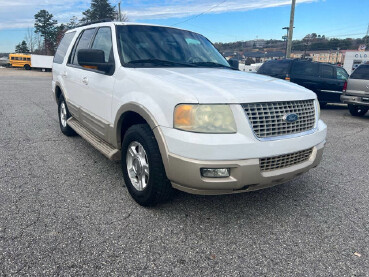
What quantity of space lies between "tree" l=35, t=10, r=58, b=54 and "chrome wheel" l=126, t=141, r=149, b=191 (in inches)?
3166

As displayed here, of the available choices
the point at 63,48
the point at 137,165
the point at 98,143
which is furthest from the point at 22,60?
the point at 137,165

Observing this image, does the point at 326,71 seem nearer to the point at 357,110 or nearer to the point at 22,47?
the point at 357,110

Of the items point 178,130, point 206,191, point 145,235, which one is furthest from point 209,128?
point 145,235

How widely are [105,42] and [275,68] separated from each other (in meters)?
8.41

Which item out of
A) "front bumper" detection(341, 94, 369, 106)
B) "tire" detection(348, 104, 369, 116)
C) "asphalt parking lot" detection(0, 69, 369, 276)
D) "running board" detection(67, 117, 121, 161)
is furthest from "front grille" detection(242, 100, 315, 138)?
"tire" detection(348, 104, 369, 116)

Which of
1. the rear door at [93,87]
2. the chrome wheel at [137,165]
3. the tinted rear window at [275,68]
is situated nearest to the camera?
the chrome wheel at [137,165]

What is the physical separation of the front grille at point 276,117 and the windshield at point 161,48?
4.51ft

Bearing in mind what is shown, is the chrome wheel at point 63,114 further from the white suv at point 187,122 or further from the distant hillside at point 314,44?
the distant hillside at point 314,44

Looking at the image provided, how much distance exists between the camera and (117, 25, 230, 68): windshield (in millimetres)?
3430

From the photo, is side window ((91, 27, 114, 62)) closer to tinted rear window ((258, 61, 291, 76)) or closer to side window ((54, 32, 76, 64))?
side window ((54, 32, 76, 64))

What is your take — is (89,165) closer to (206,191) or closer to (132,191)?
(132,191)

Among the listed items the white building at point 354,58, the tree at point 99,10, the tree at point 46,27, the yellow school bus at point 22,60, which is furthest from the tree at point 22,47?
the white building at point 354,58

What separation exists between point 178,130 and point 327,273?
1528 mm

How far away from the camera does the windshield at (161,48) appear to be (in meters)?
3.43
